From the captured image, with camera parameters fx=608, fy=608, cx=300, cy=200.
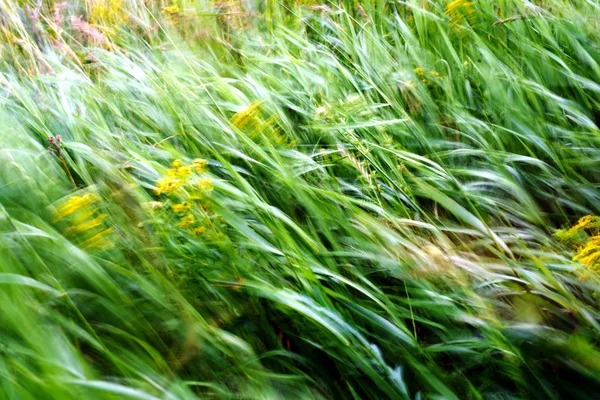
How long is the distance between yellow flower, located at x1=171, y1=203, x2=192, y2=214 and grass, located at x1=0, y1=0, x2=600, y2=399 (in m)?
0.01

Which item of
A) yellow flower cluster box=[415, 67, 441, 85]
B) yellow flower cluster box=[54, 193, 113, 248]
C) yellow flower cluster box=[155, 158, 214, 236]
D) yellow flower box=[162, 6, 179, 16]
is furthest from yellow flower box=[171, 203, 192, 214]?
yellow flower box=[162, 6, 179, 16]

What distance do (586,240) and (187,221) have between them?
3.04 ft

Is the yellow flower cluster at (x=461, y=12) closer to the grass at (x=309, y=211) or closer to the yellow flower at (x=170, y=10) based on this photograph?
the grass at (x=309, y=211)

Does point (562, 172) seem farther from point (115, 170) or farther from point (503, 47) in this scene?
point (115, 170)

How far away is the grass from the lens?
1126 millimetres

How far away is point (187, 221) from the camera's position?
129cm

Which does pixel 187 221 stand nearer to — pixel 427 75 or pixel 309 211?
pixel 309 211

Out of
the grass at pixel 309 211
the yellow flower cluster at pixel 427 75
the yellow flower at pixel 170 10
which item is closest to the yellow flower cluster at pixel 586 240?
the grass at pixel 309 211

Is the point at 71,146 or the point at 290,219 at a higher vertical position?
the point at 71,146

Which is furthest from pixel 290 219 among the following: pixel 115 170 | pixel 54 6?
pixel 54 6

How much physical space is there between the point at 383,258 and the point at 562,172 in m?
0.68

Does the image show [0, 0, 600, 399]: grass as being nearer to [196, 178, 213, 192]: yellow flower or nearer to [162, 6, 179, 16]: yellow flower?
[196, 178, 213, 192]: yellow flower

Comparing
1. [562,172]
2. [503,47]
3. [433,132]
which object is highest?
[503,47]

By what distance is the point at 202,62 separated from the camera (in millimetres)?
2189
